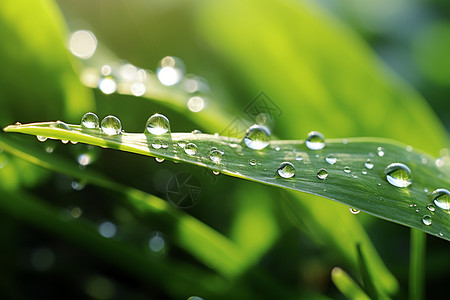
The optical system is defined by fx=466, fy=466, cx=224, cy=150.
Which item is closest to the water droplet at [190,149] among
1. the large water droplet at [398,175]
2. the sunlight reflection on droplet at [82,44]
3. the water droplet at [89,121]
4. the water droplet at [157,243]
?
the water droplet at [89,121]

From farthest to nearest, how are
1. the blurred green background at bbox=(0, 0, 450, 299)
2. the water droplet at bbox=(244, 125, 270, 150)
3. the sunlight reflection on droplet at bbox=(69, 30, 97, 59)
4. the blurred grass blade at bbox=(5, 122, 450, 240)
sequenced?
the sunlight reflection on droplet at bbox=(69, 30, 97, 59) < the blurred green background at bbox=(0, 0, 450, 299) < the water droplet at bbox=(244, 125, 270, 150) < the blurred grass blade at bbox=(5, 122, 450, 240)

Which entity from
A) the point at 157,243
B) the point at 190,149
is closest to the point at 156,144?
the point at 190,149

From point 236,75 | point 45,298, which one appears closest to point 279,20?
point 236,75

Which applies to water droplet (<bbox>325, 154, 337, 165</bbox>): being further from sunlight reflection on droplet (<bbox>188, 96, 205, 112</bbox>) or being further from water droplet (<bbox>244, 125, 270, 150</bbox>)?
sunlight reflection on droplet (<bbox>188, 96, 205, 112</bbox>)

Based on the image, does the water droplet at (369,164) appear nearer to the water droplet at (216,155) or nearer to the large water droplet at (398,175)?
the large water droplet at (398,175)

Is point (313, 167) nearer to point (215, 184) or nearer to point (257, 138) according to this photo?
point (257, 138)

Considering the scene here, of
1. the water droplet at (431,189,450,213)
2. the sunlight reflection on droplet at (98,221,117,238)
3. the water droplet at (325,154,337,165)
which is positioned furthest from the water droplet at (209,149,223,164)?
the sunlight reflection on droplet at (98,221,117,238)
